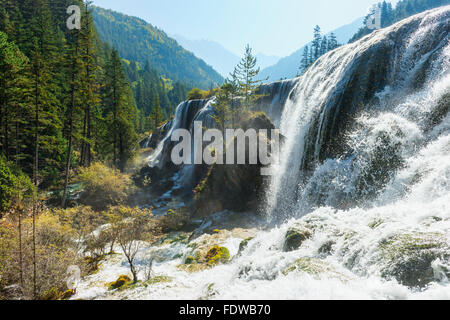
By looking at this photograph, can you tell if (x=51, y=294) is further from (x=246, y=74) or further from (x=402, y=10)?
(x=402, y=10)

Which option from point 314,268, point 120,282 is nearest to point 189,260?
point 120,282

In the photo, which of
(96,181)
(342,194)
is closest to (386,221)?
(342,194)

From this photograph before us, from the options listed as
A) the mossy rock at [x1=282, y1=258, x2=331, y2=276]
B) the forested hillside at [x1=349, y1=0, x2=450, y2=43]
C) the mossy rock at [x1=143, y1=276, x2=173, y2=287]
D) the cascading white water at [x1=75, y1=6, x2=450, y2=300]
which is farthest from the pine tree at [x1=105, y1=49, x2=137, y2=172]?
the forested hillside at [x1=349, y1=0, x2=450, y2=43]

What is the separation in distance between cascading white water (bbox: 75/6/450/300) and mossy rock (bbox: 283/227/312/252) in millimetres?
205

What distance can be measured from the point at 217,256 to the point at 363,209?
738cm

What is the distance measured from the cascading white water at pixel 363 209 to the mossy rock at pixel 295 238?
0.20 metres

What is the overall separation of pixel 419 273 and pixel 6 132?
29012 millimetres

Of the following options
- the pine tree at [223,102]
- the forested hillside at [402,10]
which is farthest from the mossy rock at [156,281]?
the forested hillside at [402,10]

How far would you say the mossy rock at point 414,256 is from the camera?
4344mm

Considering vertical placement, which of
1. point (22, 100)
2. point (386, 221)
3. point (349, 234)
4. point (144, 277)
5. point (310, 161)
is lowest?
point (144, 277)

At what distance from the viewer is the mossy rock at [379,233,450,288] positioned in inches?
171

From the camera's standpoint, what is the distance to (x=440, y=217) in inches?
223

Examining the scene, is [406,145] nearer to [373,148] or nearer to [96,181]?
[373,148]

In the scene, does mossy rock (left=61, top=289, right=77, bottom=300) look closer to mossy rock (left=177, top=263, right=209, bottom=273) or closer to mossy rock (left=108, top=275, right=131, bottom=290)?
mossy rock (left=108, top=275, right=131, bottom=290)
